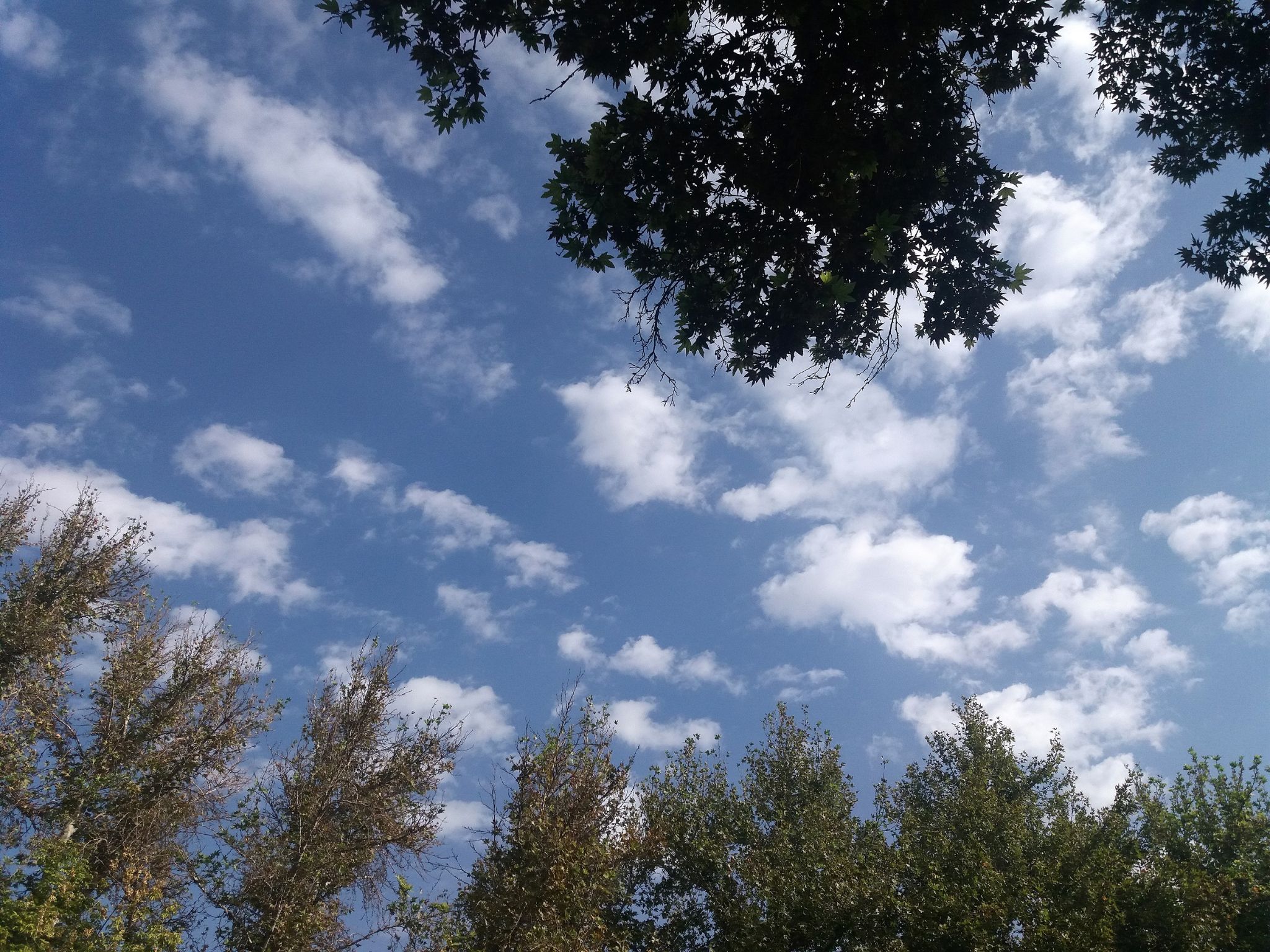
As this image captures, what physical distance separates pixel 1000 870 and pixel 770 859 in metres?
5.83

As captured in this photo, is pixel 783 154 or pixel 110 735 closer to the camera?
→ pixel 783 154

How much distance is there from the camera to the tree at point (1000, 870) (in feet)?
46.6

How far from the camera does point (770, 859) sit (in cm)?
1978

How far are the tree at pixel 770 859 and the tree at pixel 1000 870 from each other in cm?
82

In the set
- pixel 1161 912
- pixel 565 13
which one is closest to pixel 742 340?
pixel 565 13

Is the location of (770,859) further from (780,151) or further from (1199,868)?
(780,151)

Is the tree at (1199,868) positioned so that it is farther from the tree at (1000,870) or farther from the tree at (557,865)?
the tree at (557,865)

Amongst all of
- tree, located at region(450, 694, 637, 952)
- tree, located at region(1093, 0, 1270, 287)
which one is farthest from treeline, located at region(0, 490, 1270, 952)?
tree, located at region(1093, 0, 1270, 287)

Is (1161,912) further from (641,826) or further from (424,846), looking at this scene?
(424,846)

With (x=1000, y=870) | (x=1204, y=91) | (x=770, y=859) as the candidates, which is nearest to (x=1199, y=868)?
(x=1000, y=870)

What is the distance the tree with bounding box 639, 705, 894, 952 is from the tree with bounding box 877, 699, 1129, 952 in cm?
82

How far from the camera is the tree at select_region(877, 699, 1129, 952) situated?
14.2m

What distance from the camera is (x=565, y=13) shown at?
878cm

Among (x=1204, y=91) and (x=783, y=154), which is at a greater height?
(x=1204, y=91)
